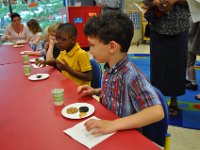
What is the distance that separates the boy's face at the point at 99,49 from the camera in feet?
3.97

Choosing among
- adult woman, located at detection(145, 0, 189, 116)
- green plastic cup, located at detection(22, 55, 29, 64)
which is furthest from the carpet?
green plastic cup, located at detection(22, 55, 29, 64)

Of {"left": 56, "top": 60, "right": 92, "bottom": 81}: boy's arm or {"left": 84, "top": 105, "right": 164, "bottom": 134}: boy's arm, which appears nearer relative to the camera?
{"left": 84, "top": 105, "right": 164, "bottom": 134}: boy's arm

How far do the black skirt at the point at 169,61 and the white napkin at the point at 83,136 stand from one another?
1.53 m

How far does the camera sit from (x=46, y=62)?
2.16 meters

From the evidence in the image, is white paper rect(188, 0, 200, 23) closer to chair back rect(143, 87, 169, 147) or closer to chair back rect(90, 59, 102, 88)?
chair back rect(90, 59, 102, 88)

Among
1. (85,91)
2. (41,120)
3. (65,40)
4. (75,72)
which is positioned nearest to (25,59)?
(65,40)

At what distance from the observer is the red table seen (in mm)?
922

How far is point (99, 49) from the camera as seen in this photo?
123 cm

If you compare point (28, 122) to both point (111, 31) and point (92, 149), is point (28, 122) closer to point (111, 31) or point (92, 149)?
point (92, 149)

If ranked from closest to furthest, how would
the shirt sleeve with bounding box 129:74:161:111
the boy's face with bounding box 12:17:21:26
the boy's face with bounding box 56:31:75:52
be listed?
the shirt sleeve with bounding box 129:74:161:111
the boy's face with bounding box 56:31:75:52
the boy's face with bounding box 12:17:21:26

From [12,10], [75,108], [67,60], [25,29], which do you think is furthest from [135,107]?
[12,10]

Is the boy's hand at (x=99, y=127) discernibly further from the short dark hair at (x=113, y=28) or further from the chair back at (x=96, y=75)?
the chair back at (x=96, y=75)

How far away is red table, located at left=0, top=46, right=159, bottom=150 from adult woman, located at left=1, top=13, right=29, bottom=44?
113 inches

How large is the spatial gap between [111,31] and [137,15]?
5456 millimetres
